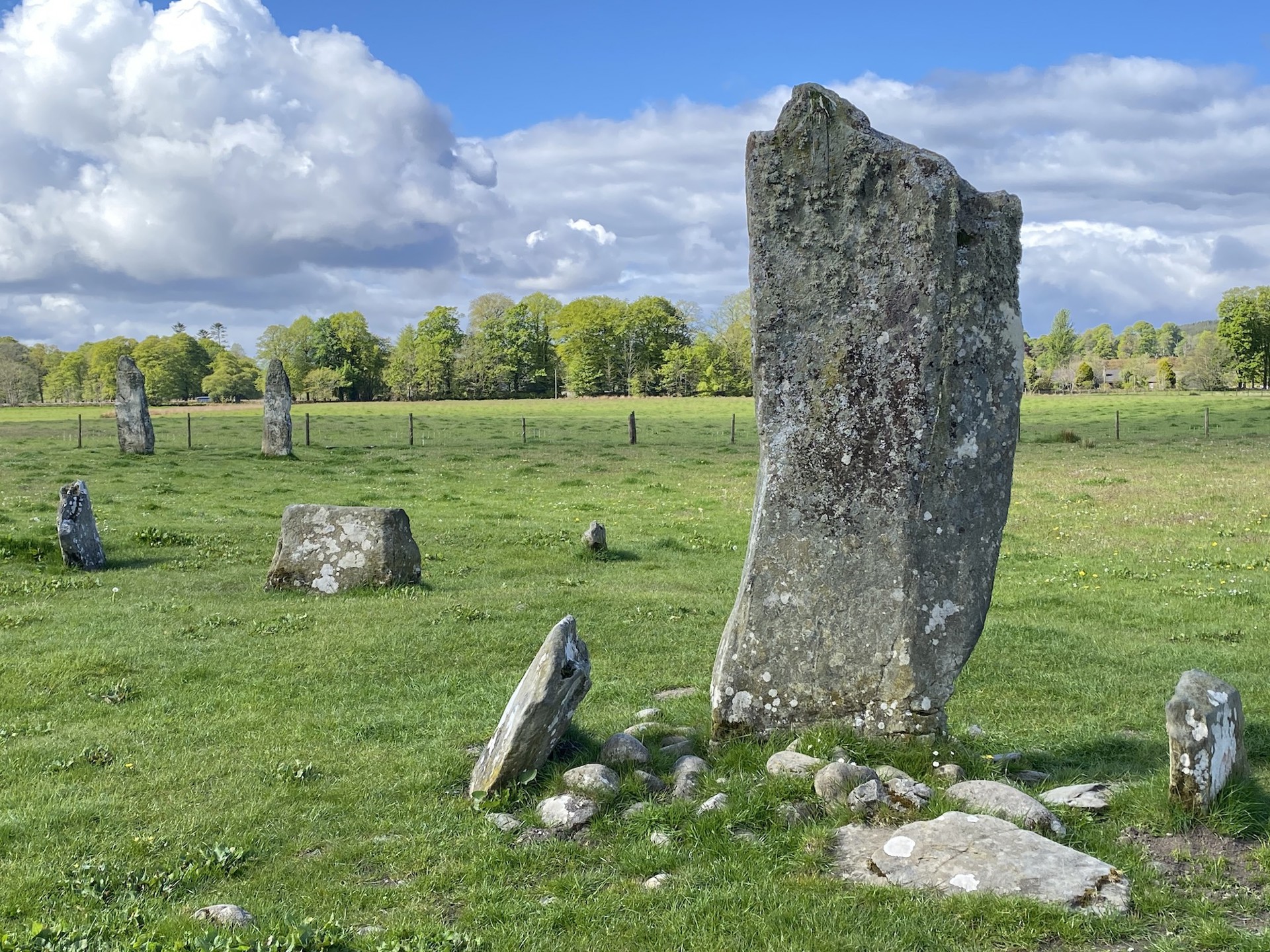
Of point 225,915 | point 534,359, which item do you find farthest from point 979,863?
point 534,359

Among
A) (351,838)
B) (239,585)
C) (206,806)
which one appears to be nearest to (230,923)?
(351,838)

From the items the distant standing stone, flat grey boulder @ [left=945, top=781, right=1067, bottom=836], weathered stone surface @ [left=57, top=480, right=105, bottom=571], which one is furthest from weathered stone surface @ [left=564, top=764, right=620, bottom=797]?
weathered stone surface @ [left=57, top=480, right=105, bottom=571]

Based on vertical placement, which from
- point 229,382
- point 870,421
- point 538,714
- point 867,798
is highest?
point 229,382

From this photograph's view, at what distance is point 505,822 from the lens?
7.65 metres

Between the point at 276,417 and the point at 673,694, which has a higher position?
the point at 276,417

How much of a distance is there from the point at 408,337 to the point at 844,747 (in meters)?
145

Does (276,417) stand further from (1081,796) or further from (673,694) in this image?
(1081,796)

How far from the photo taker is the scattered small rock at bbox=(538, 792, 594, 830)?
753 centimetres

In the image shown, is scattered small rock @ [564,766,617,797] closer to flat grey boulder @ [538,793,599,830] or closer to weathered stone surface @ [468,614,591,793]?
flat grey boulder @ [538,793,599,830]

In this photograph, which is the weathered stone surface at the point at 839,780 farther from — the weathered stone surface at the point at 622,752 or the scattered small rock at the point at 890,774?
the weathered stone surface at the point at 622,752

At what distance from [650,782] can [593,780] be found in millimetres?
466

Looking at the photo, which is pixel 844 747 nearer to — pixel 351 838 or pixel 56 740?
pixel 351 838

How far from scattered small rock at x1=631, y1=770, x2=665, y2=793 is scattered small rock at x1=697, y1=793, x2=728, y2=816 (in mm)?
520

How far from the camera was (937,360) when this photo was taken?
28.1ft
